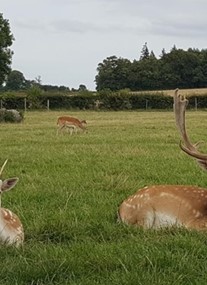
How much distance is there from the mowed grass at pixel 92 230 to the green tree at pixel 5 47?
45562mm

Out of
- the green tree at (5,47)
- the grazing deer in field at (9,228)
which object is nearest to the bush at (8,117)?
the grazing deer in field at (9,228)

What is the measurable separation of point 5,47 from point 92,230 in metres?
53.3

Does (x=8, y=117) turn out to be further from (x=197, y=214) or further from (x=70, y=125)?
(x=197, y=214)

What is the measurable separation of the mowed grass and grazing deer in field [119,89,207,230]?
0.24 metres

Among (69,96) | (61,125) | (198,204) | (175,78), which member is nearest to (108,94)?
(69,96)

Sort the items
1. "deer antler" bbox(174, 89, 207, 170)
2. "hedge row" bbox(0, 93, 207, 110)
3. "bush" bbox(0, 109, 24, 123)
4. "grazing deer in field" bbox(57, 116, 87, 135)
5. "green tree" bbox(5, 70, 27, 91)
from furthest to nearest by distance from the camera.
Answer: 1. "green tree" bbox(5, 70, 27, 91)
2. "hedge row" bbox(0, 93, 207, 110)
3. "bush" bbox(0, 109, 24, 123)
4. "grazing deer in field" bbox(57, 116, 87, 135)
5. "deer antler" bbox(174, 89, 207, 170)

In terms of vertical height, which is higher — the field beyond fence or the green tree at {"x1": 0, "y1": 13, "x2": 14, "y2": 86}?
the green tree at {"x1": 0, "y1": 13, "x2": 14, "y2": 86}

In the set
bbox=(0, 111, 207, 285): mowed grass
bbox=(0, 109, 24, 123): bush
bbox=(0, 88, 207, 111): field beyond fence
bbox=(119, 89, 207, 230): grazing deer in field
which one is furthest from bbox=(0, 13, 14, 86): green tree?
bbox=(119, 89, 207, 230): grazing deer in field

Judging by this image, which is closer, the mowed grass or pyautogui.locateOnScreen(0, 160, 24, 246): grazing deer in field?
the mowed grass

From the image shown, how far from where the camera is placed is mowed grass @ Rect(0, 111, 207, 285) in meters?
4.68

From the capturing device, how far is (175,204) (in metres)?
6.40

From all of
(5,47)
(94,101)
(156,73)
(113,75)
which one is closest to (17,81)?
(113,75)

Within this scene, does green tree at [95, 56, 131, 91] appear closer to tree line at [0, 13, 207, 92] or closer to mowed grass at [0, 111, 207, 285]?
tree line at [0, 13, 207, 92]

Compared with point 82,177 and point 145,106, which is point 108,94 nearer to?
point 145,106
